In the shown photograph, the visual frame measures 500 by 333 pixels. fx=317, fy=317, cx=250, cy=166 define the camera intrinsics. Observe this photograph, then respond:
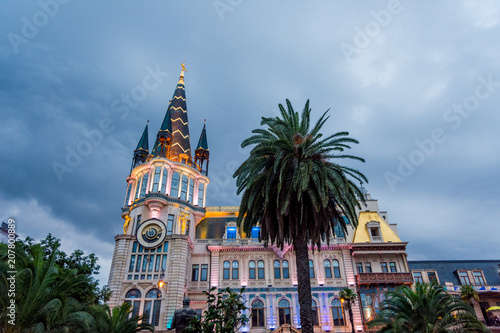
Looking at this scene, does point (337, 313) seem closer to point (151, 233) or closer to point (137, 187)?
point (151, 233)

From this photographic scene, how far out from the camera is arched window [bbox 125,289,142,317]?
35781 millimetres

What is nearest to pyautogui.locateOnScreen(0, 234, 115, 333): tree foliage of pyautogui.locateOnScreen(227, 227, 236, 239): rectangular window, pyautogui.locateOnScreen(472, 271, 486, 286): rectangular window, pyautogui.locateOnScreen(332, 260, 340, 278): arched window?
pyautogui.locateOnScreen(227, 227, 236, 239): rectangular window

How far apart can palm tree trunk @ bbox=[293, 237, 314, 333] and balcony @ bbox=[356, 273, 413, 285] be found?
21.1 metres

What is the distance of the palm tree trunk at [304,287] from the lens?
18703mm

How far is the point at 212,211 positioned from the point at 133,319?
22712 millimetres

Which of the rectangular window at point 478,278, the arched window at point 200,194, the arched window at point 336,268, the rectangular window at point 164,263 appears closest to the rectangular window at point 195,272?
the rectangular window at point 164,263

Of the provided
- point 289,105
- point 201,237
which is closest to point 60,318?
point 289,105

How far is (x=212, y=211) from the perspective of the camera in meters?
47.9

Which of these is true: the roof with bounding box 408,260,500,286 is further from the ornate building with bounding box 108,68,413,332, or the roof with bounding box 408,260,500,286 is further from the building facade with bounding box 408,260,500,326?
the ornate building with bounding box 108,68,413,332

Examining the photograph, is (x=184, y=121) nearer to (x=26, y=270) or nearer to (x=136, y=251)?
(x=136, y=251)

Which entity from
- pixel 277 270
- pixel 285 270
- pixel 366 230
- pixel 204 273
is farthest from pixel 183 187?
pixel 366 230

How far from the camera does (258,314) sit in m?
37.9

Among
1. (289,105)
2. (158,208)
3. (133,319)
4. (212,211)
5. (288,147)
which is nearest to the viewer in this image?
(288,147)

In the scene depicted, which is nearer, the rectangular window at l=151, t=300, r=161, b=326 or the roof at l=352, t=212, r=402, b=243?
the rectangular window at l=151, t=300, r=161, b=326
